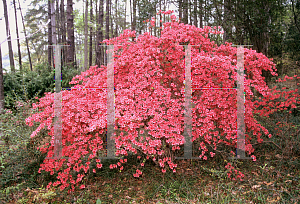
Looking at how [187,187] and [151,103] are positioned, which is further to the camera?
[187,187]

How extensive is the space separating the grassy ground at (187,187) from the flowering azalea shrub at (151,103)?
0.87ft

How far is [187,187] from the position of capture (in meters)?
3.31

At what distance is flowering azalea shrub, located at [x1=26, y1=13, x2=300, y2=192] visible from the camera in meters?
3.02

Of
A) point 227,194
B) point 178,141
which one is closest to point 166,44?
point 178,141

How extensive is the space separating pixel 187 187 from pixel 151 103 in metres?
1.41

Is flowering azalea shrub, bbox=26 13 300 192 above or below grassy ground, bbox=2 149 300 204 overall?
above

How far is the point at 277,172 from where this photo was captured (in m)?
3.54

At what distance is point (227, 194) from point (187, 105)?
138cm

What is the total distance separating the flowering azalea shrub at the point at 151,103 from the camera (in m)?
3.02

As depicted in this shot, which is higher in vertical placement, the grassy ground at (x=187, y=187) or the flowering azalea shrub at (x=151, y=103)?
the flowering azalea shrub at (x=151, y=103)

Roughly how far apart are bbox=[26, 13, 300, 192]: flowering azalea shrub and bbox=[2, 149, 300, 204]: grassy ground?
26 cm

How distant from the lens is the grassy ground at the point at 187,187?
3.04 metres

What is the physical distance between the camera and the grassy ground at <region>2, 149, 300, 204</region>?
304 cm

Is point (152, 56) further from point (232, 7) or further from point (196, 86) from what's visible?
point (232, 7)
